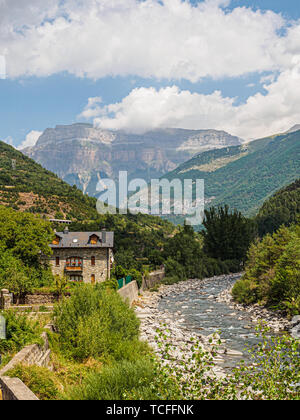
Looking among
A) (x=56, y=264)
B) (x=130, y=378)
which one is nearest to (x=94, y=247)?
(x=56, y=264)

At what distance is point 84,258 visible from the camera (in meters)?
38.1

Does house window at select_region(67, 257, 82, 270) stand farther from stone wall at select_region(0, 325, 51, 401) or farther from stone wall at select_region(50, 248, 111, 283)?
stone wall at select_region(0, 325, 51, 401)

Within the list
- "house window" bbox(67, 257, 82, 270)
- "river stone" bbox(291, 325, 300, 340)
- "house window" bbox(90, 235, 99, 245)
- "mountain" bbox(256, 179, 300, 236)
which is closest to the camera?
"river stone" bbox(291, 325, 300, 340)

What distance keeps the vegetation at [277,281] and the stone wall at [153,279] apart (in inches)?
511

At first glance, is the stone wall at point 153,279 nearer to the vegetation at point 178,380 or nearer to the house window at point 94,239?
the house window at point 94,239

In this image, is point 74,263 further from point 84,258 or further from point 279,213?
point 279,213

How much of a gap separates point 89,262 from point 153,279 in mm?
14187

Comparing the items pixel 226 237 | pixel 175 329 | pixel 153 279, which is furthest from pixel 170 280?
pixel 175 329

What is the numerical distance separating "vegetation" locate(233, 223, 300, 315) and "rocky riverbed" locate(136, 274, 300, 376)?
3.43ft

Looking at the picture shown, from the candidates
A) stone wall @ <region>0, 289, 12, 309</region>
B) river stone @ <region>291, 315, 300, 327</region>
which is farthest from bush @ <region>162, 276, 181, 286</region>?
stone wall @ <region>0, 289, 12, 309</region>

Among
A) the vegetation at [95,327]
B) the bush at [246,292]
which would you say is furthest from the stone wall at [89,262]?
the vegetation at [95,327]

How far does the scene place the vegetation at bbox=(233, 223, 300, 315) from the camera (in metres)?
25.7
